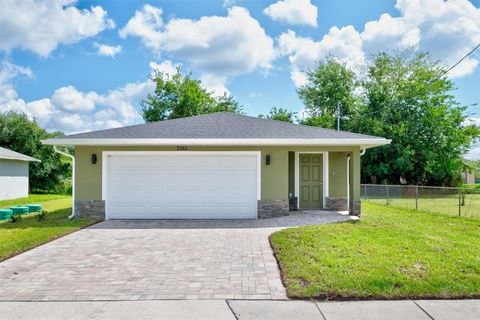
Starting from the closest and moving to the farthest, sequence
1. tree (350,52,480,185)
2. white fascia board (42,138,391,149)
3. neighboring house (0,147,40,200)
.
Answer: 1. white fascia board (42,138,391,149)
2. neighboring house (0,147,40,200)
3. tree (350,52,480,185)

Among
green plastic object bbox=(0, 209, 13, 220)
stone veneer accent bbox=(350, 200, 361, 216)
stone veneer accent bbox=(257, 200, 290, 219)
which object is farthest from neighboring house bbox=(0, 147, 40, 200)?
stone veneer accent bbox=(350, 200, 361, 216)

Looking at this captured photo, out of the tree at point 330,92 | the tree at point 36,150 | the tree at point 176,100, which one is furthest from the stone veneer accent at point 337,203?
the tree at point 176,100

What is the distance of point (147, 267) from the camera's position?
17.9 feet

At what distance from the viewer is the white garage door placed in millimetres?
10406

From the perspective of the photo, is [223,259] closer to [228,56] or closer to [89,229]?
[89,229]

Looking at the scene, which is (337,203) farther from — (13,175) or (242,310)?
(13,175)

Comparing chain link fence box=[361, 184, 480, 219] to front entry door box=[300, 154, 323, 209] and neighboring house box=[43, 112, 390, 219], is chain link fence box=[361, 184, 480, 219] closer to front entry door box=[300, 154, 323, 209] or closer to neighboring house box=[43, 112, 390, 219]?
front entry door box=[300, 154, 323, 209]

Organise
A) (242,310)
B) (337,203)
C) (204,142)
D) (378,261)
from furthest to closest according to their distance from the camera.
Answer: (337,203) → (204,142) → (378,261) → (242,310)

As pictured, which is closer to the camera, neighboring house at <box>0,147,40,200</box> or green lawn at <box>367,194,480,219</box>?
green lawn at <box>367,194,480,219</box>

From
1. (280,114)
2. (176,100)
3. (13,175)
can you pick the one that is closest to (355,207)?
(13,175)

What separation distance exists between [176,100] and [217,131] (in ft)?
76.4

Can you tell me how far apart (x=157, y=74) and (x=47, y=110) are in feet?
34.1

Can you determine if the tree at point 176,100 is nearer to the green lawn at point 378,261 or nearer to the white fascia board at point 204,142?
the white fascia board at point 204,142

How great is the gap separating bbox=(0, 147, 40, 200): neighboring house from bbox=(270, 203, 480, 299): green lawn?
17.0 meters
